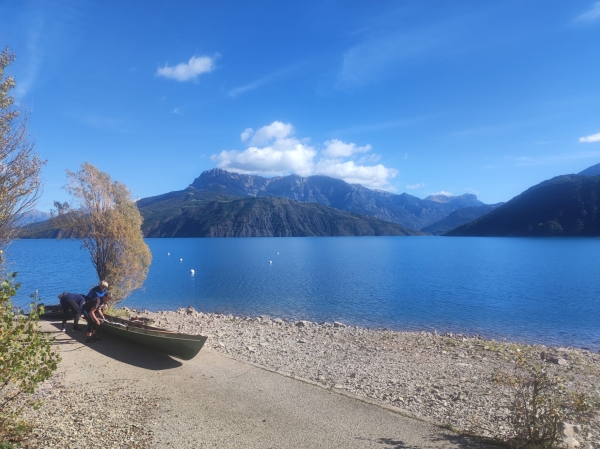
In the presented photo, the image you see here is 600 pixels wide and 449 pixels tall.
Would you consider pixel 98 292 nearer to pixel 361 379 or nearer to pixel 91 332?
pixel 91 332

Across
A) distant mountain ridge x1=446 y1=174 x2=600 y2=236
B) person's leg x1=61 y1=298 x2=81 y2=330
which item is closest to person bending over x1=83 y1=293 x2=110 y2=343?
person's leg x1=61 y1=298 x2=81 y2=330

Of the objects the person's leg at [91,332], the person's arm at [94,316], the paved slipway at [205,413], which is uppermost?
the person's arm at [94,316]

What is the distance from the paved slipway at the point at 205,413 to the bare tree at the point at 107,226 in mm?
8514

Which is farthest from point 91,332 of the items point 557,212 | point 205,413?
point 557,212

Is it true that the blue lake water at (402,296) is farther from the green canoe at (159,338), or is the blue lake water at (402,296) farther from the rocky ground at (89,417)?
the rocky ground at (89,417)

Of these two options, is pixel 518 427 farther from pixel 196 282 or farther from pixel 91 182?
pixel 196 282

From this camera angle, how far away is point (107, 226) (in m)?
17.8

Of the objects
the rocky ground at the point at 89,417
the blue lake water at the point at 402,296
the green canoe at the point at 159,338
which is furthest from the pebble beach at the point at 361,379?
the blue lake water at the point at 402,296

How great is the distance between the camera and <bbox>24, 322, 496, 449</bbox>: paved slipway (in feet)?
21.0

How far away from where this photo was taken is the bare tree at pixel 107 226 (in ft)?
58.5

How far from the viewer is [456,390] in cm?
1045

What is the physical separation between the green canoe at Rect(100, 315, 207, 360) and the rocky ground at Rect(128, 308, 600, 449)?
6.89 feet

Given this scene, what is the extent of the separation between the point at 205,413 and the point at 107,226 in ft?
42.5

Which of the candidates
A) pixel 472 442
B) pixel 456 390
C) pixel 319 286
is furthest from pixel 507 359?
pixel 319 286
